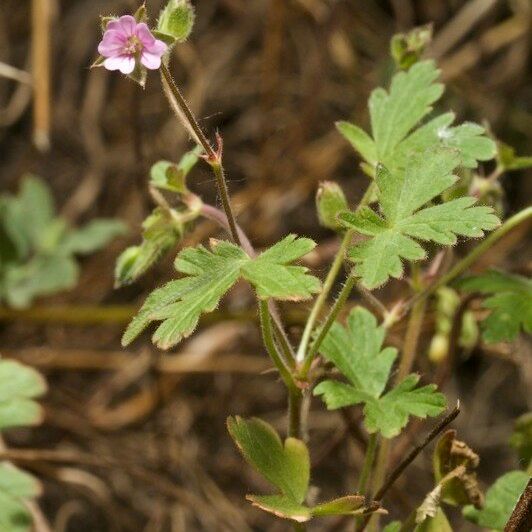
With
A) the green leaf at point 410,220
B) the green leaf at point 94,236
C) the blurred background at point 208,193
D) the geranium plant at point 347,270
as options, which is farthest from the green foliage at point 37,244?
the green leaf at point 410,220

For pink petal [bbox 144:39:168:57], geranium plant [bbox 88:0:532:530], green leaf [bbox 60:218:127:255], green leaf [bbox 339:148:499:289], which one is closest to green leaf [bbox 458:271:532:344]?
Result: geranium plant [bbox 88:0:532:530]

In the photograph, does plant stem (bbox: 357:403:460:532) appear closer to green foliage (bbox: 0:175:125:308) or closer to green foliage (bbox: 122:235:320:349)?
green foliage (bbox: 122:235:320:349)

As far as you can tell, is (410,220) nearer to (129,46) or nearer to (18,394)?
(129,46)

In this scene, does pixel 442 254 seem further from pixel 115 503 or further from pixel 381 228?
pixel 115 503

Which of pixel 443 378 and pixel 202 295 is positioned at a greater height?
pixel 202 295

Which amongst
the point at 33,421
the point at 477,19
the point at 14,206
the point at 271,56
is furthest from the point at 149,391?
the point at 477,19

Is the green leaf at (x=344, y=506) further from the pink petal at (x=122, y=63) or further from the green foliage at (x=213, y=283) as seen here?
the pink petal at (x=122, y=63)
